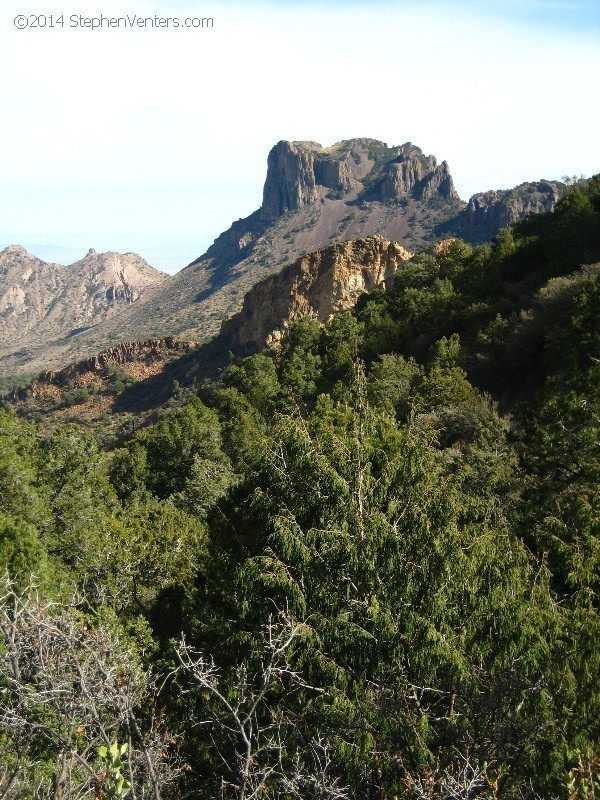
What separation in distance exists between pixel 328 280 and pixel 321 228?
4088 inches

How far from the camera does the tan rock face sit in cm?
7988

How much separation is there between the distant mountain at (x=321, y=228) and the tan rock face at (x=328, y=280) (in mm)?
43082

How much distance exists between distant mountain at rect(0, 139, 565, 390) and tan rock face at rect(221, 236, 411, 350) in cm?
4308

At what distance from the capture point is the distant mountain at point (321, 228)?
14738 centimetres

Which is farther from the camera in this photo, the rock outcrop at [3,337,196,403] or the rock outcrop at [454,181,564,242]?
the rock outcrop at [454,181,564,242]

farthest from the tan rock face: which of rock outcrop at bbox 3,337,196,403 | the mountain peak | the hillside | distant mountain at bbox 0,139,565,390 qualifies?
the mountain peak

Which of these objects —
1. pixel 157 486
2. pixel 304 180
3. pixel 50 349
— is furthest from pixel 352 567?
pixel 304 180

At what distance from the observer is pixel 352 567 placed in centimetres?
754

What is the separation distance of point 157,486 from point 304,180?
187641 mm

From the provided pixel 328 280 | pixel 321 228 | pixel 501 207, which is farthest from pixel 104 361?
pixel 501 207

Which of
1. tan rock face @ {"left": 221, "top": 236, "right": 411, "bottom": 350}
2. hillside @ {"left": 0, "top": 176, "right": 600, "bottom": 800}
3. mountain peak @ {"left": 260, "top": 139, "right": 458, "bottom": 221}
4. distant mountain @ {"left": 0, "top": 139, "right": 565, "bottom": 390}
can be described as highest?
mountain peak @ {"left": 260, "top": 139, "right": 458, "bottom": 221}

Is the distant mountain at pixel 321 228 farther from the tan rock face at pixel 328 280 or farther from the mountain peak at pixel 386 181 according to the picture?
the tan rock face at pixel 328 280

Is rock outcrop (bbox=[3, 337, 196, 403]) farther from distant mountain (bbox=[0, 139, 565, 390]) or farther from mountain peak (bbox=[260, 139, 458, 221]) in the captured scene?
mountain peak (bbox=[260, 139, 458, 221])

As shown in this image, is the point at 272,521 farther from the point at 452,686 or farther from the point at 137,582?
the point at 137,582
